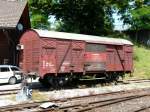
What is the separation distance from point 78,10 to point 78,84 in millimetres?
21120

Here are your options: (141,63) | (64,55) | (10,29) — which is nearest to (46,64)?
(64,55)

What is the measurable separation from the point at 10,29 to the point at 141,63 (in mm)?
16393

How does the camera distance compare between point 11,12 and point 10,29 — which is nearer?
point 10,29

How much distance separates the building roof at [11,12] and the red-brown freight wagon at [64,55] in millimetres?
6072

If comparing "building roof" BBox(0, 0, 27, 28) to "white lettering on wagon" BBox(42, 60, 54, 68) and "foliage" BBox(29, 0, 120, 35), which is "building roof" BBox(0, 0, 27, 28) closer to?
"white lettering on wagon" BBox(42, 60, 54, 68)

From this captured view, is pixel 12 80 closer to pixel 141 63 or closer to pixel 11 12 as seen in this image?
pixel 11 12

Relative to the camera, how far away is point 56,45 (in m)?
24.9

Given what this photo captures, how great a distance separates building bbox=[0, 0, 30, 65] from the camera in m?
32.0

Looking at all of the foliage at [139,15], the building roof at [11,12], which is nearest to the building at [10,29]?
the building roof at [11,12]

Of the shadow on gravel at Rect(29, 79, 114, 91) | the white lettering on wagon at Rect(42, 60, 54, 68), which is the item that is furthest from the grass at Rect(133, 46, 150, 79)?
the white lettering on wagon at Rect(42, 60, 54, 68)

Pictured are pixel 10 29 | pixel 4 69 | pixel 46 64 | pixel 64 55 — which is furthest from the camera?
pixel 10 29

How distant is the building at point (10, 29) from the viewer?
3203 centimetres

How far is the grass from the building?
467 inches

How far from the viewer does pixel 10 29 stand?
32594mm
